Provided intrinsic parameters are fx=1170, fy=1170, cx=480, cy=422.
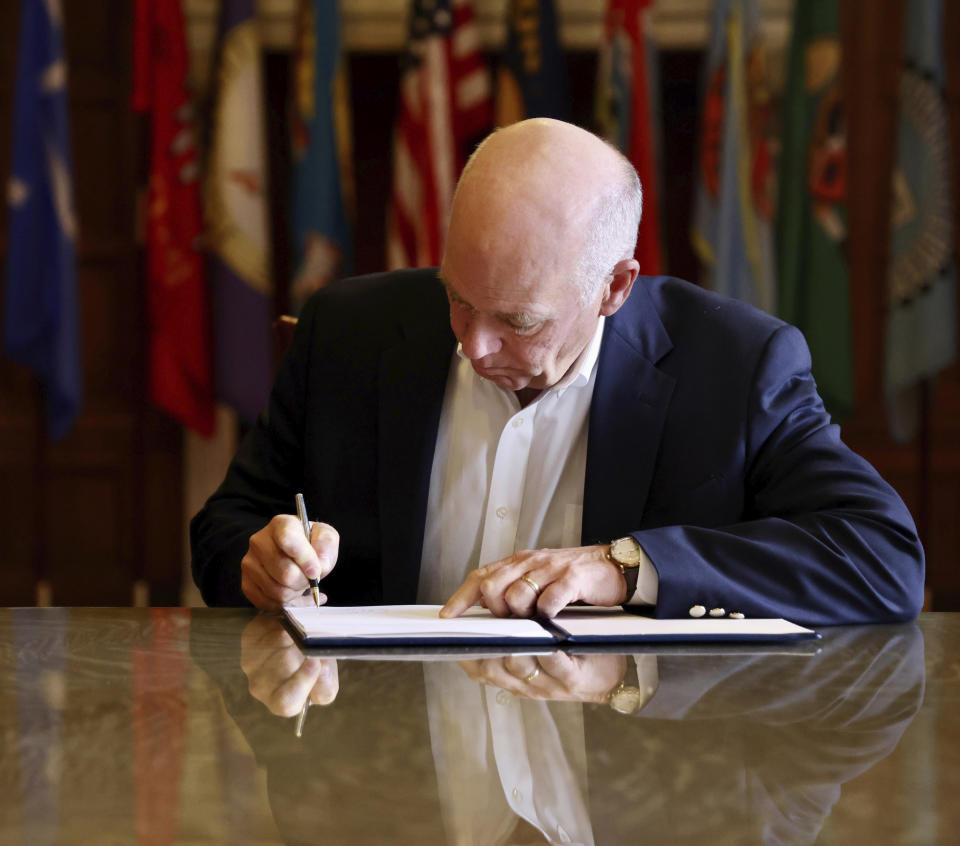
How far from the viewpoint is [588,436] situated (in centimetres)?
203

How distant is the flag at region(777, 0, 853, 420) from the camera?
15.3ft

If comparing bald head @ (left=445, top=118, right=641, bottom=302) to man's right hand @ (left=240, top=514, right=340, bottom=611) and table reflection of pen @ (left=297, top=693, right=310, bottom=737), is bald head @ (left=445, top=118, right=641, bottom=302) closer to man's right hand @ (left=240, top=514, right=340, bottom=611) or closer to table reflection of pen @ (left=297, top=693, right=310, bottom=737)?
man's right hand @ (left=240, top=514, right=340, bottom=611)

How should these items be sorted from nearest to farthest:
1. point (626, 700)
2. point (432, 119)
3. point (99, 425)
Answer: point (626, 700), point (432, 119), point (99, 425)

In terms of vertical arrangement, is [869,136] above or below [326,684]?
above

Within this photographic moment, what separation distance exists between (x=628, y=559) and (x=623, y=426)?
1.59 ft

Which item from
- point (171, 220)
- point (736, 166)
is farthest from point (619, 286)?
point (171, 220)

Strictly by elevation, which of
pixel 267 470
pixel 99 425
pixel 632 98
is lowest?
pixel 99 425

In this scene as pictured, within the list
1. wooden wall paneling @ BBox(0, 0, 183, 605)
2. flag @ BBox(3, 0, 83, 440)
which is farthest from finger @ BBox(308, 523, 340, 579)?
wooden wall paneling @ BBox(0, 0, 183, 605)

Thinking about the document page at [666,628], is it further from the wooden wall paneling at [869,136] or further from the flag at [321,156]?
the wooden wall paneling at [869,136]

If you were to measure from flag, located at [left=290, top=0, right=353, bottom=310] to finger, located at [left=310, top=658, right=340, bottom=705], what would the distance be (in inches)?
144

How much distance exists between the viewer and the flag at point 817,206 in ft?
15.3

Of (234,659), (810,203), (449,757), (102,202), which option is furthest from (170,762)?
Answer: (102,202)

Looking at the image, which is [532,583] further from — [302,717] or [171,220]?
[171,220]

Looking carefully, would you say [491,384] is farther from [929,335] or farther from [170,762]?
[929,335]
